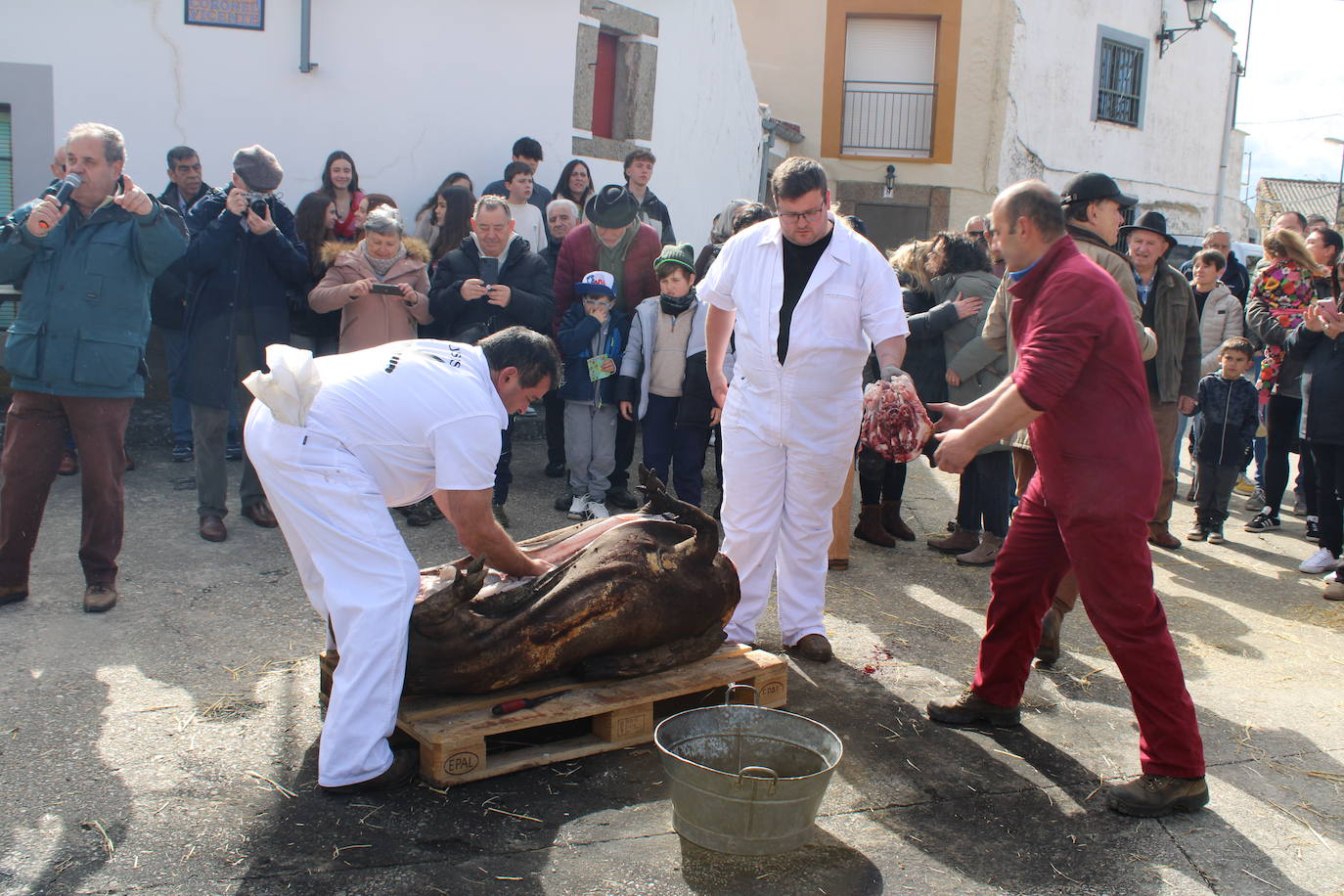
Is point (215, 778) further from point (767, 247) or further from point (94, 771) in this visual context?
point (767, 247)

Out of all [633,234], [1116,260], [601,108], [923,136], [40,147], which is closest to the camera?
[1116,260]

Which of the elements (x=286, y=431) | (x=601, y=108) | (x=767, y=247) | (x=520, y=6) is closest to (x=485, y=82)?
(x=520, y=6)

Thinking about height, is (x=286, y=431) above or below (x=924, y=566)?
above

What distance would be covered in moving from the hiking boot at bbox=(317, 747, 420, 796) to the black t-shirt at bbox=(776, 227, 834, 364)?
2348mm

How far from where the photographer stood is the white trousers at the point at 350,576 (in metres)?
3.62

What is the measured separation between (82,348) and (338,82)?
16.9ft

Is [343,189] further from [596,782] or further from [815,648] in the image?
[596,782]

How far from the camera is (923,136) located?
20406 millimetres

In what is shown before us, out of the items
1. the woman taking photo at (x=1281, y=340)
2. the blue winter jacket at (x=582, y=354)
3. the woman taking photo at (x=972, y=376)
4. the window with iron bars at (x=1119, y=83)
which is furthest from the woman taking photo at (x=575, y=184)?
the window with iron bars at (x=1119, y=83)

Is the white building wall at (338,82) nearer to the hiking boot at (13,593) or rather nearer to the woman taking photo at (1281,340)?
the hiking boot at (13,593)

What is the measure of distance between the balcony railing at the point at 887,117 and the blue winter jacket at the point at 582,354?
14401 millimetres

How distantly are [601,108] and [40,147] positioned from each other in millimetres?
5462

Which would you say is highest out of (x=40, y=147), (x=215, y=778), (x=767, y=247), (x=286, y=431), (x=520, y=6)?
(x=520, y=6)

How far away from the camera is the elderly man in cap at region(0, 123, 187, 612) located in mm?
5266
